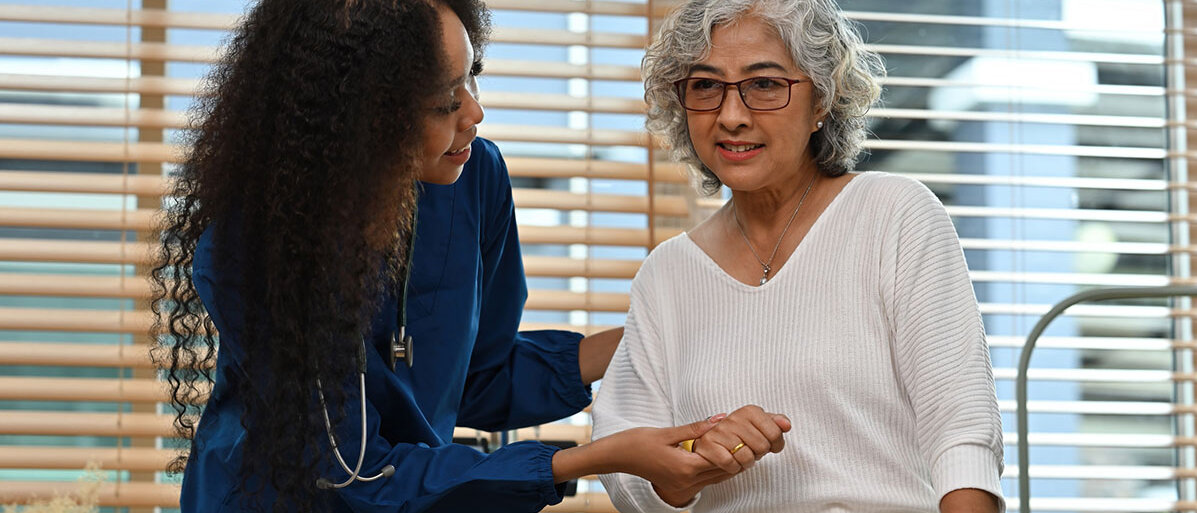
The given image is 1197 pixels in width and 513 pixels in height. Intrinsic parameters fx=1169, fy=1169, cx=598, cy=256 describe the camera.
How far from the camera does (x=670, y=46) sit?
1777mm

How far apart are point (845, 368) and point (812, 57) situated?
1.50 ft

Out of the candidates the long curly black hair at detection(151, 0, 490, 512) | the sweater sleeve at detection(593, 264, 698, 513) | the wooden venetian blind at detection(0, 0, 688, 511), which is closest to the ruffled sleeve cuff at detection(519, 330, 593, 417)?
the sweater sleeve at detection(593, 264, 698, 513)

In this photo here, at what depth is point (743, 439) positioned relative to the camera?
1404mm

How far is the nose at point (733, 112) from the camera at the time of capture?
5.53 ft

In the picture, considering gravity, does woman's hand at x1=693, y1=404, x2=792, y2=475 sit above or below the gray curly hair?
below

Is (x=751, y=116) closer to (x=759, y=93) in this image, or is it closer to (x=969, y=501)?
(x=759, y=93)

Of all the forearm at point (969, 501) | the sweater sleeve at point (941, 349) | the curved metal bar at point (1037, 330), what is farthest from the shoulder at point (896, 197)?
the curved metal bar at point (1037, 330)

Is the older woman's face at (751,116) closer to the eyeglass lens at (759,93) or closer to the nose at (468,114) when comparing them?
the eyeglass lens at (759,93)

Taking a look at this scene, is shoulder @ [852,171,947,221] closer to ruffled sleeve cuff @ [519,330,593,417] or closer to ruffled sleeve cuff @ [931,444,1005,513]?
ruffled sleeve cuff @ [931,444,1005,513]

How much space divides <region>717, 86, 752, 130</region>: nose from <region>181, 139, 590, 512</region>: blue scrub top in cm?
41

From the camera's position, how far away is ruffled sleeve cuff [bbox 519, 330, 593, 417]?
1.93 metres

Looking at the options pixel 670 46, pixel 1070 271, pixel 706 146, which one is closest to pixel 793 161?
pixel 706 146

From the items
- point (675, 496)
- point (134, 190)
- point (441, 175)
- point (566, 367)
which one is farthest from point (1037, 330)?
point (134, 190)

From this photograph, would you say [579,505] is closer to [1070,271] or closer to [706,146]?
[706,146]
